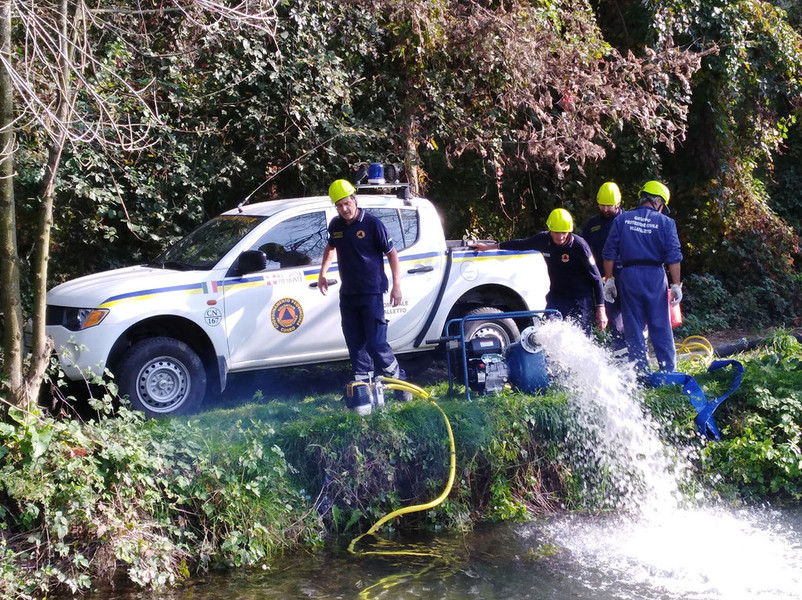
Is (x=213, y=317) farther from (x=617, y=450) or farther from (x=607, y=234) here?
(x=607, y=234)

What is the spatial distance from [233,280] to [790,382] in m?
4.87

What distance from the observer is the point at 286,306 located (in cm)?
814

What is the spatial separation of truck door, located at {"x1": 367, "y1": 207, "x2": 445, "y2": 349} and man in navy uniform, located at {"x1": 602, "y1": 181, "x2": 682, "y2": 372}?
181 centimetres

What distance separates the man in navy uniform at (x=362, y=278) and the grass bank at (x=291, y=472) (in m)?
0.51

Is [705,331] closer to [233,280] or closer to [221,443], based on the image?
[233,280]

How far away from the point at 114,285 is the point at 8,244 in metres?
1.71

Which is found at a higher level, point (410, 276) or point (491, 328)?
point (410, 276)

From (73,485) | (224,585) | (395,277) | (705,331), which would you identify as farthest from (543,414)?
(705,331)

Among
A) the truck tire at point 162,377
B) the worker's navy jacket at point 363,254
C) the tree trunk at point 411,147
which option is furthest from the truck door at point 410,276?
the tree trunk at point 411,147

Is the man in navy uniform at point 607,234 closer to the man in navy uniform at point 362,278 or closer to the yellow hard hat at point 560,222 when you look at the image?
the yellow hard hat at point 560,222

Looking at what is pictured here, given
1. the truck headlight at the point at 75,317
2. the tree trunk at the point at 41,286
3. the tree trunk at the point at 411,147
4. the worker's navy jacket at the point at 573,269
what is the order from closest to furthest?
the tree trunk at the point at 41,286 → the truck headlight at the point at 75,317 → the worker's navy jacket at the point at 573,269 → the tree trunk at the point at 411,147

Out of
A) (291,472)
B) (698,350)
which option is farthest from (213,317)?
(698,350)

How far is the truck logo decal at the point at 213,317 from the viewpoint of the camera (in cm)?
784

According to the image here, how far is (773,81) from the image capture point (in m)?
14.7
